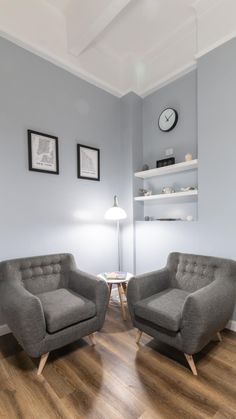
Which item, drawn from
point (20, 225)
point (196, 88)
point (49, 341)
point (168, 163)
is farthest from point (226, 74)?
point (49, 341)

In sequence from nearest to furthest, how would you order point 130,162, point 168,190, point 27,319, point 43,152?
point 27,319
point 43,152
point 168,190
point 130,162

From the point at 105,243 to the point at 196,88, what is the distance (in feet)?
8.05

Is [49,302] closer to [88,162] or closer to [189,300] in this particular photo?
[189,300]

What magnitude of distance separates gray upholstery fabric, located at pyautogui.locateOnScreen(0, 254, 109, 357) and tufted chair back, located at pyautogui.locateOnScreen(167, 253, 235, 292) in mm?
847

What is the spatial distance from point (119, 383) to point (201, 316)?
765 millimetres

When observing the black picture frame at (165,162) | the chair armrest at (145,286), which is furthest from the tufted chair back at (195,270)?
the black picture frame at (165,162)

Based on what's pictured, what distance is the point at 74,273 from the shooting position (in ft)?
7.59

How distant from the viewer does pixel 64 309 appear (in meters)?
1.77

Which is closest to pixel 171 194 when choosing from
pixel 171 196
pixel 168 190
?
pixel 171 196

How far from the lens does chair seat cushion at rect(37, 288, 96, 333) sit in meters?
1.67

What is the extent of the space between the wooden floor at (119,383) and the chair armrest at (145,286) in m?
0.41

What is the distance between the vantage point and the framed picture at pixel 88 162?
2.93 metres

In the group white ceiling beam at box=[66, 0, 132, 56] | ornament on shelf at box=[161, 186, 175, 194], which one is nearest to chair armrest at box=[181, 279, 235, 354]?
ornament on shelf at box=[161, 186, 175, 194]

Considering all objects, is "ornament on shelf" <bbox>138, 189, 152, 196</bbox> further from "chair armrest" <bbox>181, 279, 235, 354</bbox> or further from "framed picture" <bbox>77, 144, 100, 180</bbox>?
"chair armrest" <bbox>181, 279, 235, 354</bbox>
